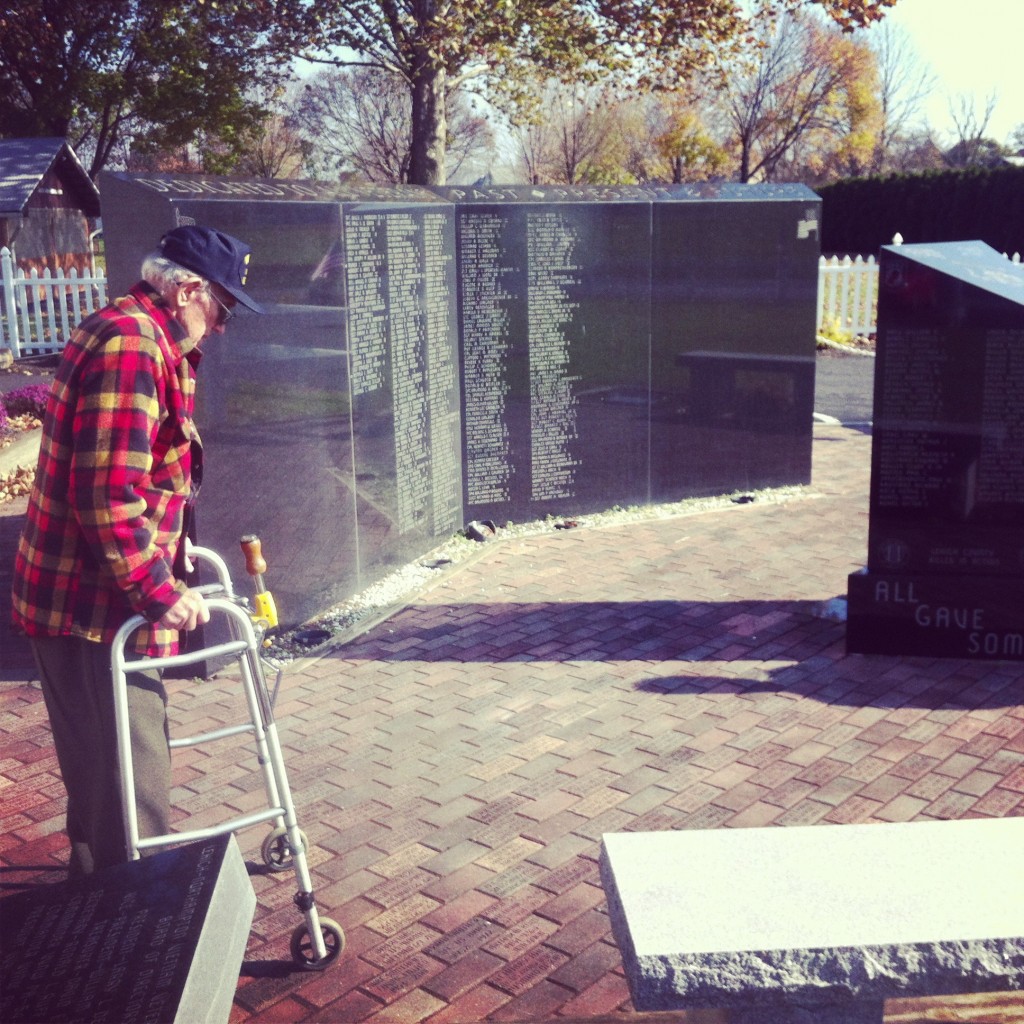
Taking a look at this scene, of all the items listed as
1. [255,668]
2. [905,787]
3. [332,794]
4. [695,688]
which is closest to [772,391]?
[695,688]

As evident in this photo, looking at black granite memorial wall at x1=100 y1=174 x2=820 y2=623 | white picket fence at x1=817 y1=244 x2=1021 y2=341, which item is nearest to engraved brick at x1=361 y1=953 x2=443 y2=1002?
black granite memorial wall at x1=100 y1=174 x2=820 y2=623

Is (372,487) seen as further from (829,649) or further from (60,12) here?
(60,12)

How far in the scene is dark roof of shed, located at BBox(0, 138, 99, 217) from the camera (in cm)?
2558

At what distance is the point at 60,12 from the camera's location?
32250mm

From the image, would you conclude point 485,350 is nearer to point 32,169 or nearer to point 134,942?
point 134,942

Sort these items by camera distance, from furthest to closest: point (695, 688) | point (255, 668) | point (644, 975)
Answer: point (695, 688) → point (255, 668) → point (644, 975)

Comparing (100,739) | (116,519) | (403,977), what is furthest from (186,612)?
(403,977)

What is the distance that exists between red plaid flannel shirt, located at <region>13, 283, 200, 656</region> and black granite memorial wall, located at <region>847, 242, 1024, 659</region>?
3725 mm

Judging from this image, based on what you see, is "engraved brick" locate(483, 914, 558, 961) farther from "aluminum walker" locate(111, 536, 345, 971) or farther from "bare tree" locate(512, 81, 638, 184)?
"bare tree" locate(512, 81, 638, 184)

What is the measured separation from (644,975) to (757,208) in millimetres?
7637

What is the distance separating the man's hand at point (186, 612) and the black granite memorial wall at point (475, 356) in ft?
8.57

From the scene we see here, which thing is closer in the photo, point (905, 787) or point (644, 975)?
point (644, 975)

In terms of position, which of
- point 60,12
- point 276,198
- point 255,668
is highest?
point 60,12

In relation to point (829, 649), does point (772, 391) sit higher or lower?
higher
